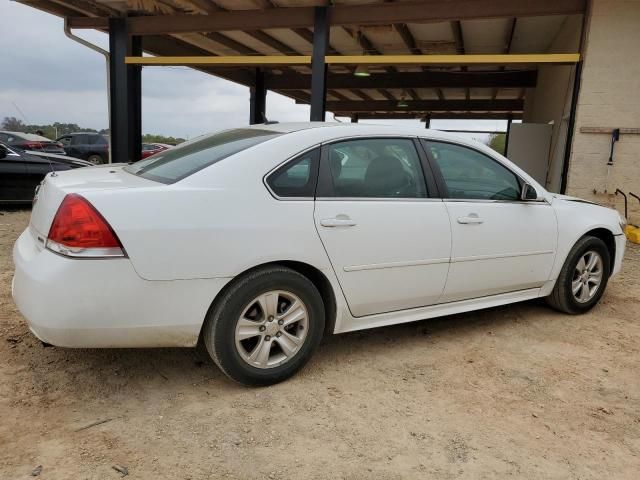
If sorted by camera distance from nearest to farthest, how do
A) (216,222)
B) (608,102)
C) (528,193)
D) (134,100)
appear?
1. (216,222)
2. (528,193)
3. (608,102)
4. (134,100)

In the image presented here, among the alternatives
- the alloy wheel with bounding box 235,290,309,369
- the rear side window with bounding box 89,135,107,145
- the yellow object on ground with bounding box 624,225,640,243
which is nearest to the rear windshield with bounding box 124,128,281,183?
the alloy wheel with bounding box 235,290,309,369

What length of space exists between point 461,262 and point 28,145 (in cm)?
1502

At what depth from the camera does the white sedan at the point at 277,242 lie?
2.39 metres

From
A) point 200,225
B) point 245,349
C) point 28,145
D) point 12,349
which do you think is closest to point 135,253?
point 200,225

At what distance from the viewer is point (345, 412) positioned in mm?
2623

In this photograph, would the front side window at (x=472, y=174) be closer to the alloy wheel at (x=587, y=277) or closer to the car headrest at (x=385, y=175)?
the car headrest at (x=385, y=175)

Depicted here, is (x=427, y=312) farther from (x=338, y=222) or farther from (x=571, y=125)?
(x=571, y=125)

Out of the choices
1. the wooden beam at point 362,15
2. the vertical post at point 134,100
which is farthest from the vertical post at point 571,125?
the vertical post at point 134,100

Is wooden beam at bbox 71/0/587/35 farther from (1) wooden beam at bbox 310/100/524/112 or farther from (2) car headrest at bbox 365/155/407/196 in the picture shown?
(1) wooden beam at bbox 310/100/524/112

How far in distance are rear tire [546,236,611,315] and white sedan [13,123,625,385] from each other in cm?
24

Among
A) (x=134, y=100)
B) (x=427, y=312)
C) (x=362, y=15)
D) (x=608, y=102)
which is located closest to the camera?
(x=427, y=312)

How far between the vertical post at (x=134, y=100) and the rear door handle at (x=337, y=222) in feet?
25.7

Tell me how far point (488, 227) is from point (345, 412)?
1.68m

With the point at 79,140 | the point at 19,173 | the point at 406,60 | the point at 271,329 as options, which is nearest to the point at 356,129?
the point at 271,329
